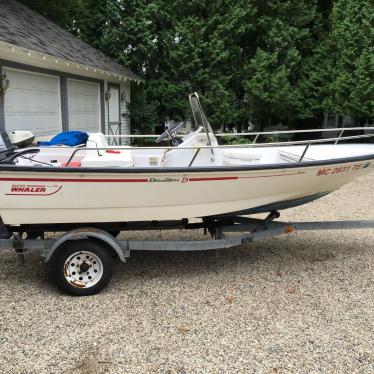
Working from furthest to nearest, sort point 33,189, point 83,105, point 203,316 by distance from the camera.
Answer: point 83,105 → point 33,189 → point 203,316

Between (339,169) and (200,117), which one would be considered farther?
(200,117)

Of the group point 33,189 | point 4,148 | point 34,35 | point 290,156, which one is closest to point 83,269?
point 33,189

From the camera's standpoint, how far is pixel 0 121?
7.84 meters

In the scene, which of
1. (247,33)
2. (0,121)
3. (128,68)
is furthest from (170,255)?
(247,33)

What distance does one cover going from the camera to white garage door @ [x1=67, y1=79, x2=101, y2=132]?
10.7 m

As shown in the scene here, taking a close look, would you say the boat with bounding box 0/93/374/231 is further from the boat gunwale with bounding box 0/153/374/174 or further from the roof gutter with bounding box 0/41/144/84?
the roof gutter with bounding box 0/41/144/84

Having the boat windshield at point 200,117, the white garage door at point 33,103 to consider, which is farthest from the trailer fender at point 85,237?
the white garage door at point 33,103

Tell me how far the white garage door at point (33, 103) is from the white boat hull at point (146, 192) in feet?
16.2

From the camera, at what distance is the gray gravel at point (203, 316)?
296 cm

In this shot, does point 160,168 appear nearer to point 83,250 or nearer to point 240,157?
point 83,250

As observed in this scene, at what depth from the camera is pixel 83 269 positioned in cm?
398

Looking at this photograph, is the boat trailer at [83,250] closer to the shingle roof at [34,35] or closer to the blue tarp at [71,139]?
the blue tarp at [71,139]

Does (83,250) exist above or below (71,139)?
below

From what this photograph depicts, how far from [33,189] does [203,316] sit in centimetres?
181
